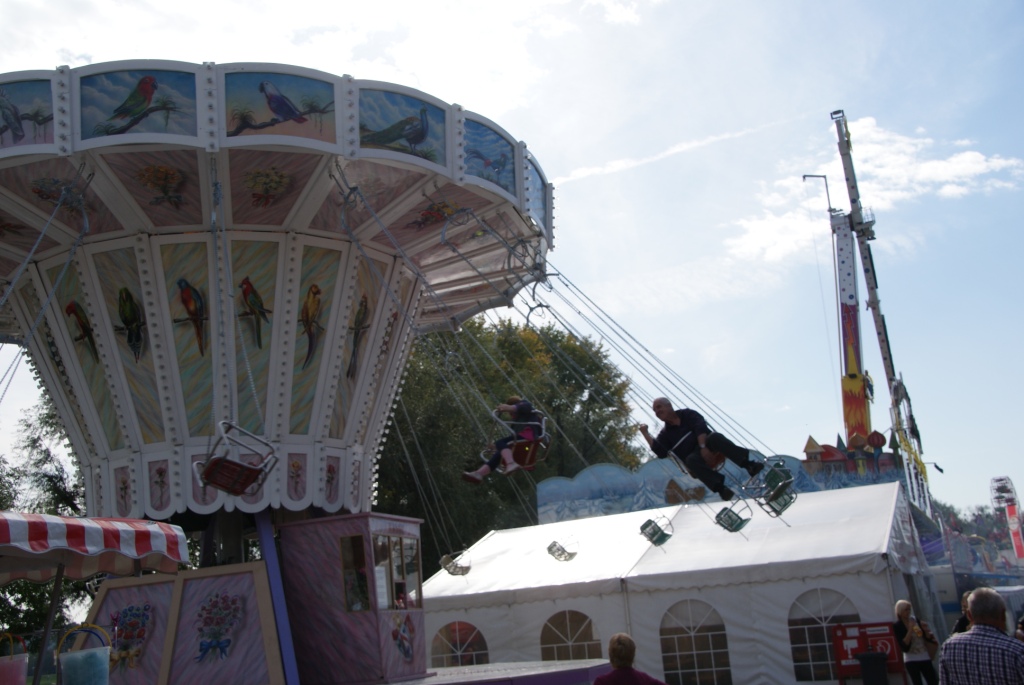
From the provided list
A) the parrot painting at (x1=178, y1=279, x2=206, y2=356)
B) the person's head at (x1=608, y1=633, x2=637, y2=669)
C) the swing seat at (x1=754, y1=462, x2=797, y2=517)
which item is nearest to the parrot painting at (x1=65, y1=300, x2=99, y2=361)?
the parrot painting at (x1=178, y1=279, x2=206, y2=356)

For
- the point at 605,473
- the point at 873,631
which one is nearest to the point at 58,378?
the point at 873,631

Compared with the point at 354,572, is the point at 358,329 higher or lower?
higher

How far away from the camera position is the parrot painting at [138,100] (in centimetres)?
1005

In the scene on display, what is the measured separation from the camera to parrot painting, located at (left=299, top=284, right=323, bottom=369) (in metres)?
11.8

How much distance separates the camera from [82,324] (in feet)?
38.8

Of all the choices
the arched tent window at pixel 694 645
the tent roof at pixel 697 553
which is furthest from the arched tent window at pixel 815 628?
the arched tent window at pixel 694 645

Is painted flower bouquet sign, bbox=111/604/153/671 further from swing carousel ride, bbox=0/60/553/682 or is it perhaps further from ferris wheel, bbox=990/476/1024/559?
ferris wheel, bbox=990/476/1024/559

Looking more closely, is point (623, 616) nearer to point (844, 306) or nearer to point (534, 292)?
point (534, 292)

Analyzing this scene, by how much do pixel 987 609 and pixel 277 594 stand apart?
329 inches

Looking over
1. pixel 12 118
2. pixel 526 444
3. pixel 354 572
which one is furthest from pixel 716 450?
pixel 12 118

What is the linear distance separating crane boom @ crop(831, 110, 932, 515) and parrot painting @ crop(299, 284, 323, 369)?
28.1 m

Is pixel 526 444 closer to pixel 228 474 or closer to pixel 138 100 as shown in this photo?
pixel 228 474

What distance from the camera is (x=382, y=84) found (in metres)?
10.8

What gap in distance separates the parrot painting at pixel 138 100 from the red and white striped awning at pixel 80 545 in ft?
15.6
